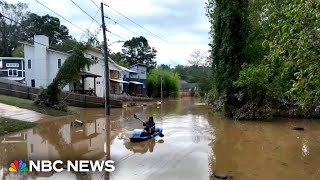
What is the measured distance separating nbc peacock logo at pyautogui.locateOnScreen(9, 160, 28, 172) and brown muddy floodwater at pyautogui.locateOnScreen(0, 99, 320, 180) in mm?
236

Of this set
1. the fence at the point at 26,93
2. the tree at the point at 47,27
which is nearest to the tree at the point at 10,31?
the tree at the point at 47,27

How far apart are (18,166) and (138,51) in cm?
9840

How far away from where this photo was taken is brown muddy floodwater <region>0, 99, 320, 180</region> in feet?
34.0

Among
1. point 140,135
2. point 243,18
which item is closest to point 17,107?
point 140,135

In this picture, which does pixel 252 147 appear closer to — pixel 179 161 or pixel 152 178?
pixel 179 161

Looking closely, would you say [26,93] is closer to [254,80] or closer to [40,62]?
[40,62]

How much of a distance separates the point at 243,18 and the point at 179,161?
59.6 feet

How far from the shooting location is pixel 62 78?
2920cm

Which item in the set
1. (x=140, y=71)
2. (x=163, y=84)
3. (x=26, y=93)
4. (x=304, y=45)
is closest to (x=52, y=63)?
(x=26, y=93)

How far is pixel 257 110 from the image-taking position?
2600 centimetres

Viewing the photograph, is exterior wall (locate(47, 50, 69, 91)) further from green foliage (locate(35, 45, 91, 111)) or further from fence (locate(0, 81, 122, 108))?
green foliage (locate(35, 45, 91, 111))

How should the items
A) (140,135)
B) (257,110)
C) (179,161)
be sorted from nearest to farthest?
1. (179,161)
2. (140,135)
3. (257,110)

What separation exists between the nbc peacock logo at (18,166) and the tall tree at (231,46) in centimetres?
1861

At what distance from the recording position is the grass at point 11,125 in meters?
18.4
